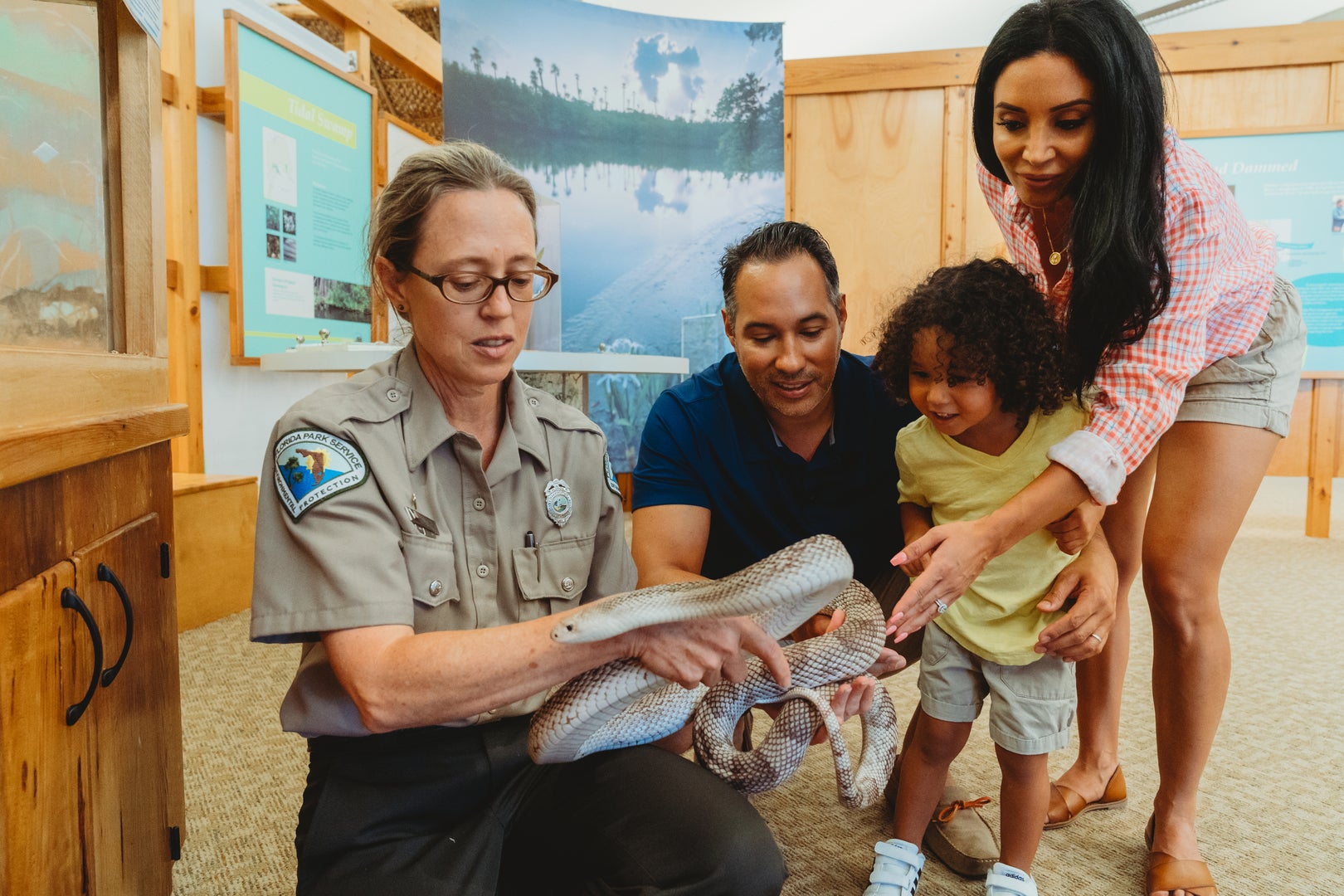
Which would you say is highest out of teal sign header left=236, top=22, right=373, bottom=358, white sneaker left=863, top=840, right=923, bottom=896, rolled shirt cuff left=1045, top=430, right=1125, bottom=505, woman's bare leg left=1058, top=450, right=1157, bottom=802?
teal sign header left=236, top=22, right=373, bottom=358

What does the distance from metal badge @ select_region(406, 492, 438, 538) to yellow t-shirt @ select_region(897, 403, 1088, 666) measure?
1.03 meters

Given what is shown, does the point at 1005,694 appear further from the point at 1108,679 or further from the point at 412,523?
the point at 412,523

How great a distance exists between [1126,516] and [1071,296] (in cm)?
62

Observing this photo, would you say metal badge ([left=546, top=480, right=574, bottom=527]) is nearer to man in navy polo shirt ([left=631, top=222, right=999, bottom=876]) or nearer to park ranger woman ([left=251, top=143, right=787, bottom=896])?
park ranger woman ([left=251, top=143, right=787, bottom=896])

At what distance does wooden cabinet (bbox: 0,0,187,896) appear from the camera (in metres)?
0.90

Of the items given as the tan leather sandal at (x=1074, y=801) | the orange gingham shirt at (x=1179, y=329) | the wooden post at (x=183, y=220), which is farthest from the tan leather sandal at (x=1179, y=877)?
the wooden post at (x=183, y=220)

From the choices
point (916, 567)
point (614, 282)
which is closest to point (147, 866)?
point (916, 567)

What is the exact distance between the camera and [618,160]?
18.1 ft

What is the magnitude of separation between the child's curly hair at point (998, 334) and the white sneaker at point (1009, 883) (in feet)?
2.91

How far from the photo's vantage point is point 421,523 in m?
1.37

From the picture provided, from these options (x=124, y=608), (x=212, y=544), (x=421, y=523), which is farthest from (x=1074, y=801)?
(x=212, y=544)

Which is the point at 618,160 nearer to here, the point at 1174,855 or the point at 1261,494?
the point at 1174,855

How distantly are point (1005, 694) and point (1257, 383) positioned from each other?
82 centimetres

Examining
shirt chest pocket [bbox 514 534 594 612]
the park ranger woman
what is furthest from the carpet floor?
shirt chest pocket [bbox 514 534 594 612]
